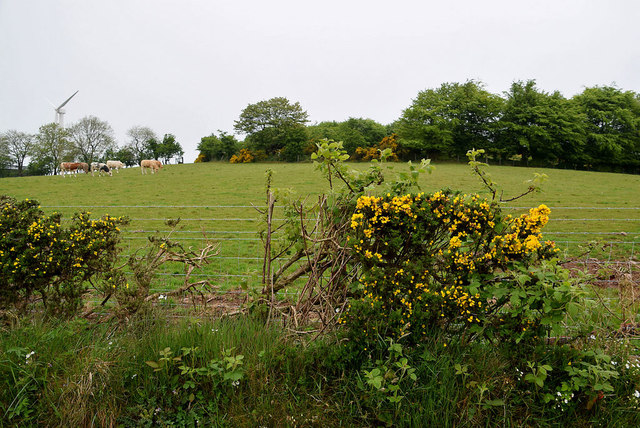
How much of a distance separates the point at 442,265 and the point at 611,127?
67.6 m

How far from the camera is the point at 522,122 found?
53.8 m

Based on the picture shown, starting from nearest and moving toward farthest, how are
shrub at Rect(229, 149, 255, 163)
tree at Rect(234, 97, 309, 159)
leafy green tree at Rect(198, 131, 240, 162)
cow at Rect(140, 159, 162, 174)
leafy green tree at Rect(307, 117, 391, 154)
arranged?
cow at Rect(140, 159, 162, 174) < shrub at Rect(229, 149, 255, 163) < leafy green tree at Rect(307, 117, 391, 154) < tree at Rect(234, 97, 309, 159) < leafy green tree at Rect(198, 131, 240, 162)

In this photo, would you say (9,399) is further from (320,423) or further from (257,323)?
(320,423)

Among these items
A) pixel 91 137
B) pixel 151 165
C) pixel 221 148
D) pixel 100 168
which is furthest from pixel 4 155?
pixel 151 165

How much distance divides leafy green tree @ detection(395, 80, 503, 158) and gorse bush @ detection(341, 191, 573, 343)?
53373 millimetres

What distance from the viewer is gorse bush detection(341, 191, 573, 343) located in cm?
273

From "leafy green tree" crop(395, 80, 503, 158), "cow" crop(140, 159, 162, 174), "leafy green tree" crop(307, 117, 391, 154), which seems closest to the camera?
"cow" crop(140, 159, 162, 174)

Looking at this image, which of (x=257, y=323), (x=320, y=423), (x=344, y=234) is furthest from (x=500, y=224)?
(x=257, y=323)

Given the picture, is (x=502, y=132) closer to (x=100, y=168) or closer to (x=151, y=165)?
(x=151, y=165)

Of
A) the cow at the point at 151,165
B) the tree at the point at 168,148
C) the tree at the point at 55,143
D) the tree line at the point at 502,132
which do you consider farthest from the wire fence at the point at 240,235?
the tree at the point at 168,148

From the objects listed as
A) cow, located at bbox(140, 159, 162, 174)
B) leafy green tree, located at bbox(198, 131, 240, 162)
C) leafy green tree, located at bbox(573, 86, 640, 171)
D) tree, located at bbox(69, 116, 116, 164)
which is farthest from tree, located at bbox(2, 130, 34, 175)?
leafy green tree, located at bbox(573, 86, 640, 171)

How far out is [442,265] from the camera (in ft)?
9.50

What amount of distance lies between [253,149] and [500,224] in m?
62.1

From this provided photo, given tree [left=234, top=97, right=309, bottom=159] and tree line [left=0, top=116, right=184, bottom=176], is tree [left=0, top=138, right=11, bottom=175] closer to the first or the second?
tree line [left=0, top=116, right=184, bottom=176]
